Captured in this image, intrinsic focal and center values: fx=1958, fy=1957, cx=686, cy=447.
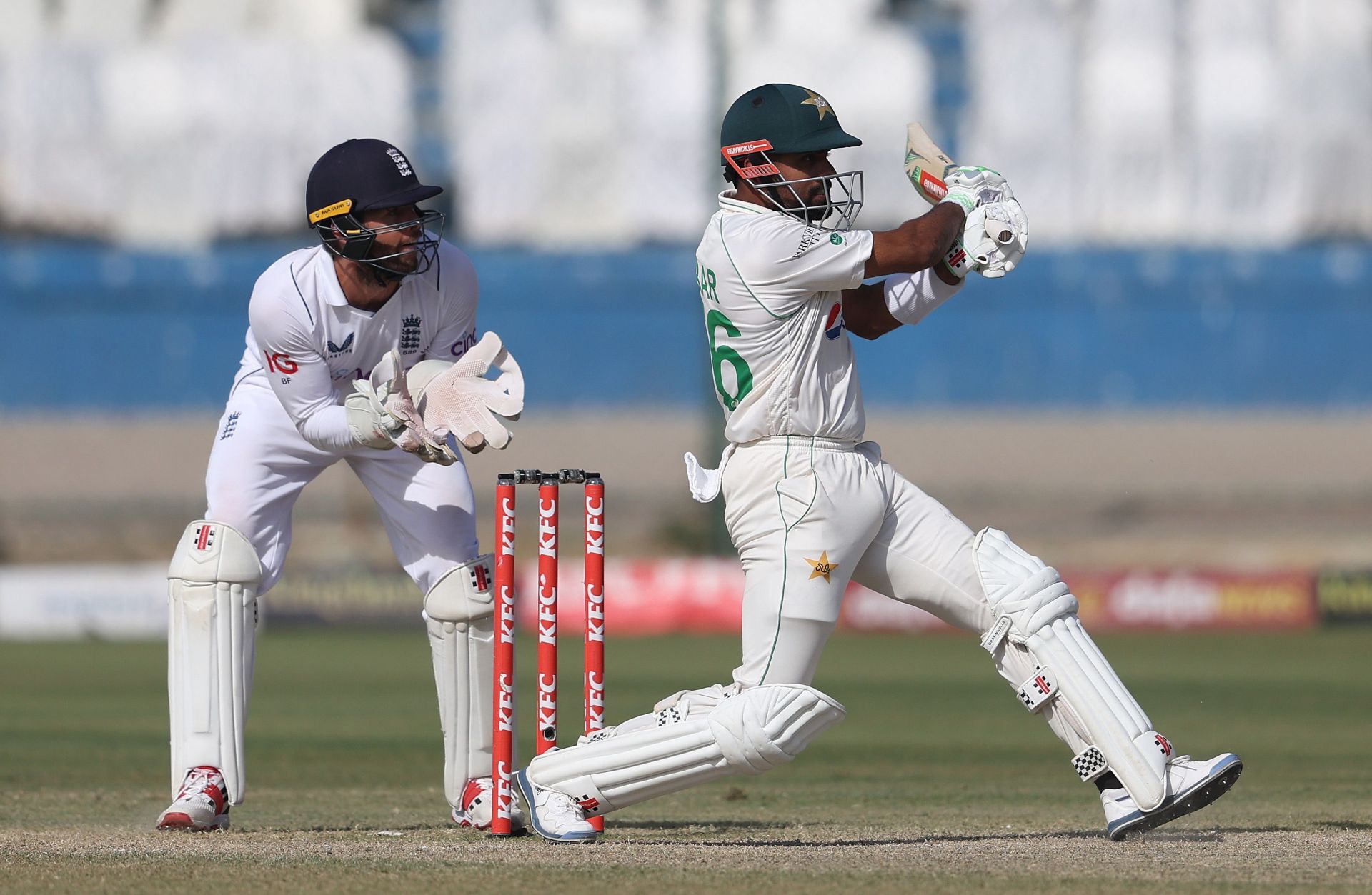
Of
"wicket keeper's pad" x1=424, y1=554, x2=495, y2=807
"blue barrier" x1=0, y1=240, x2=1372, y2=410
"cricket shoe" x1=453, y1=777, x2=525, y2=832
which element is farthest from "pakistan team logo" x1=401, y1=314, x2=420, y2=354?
"blue barrier" x1=0, y1=240, x2=1372, y2=410

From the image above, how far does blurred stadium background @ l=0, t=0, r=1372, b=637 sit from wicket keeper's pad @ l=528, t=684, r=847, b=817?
1400 cm

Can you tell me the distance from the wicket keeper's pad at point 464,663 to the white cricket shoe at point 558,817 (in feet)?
2.08

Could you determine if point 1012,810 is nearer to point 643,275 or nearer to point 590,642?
point 590,642

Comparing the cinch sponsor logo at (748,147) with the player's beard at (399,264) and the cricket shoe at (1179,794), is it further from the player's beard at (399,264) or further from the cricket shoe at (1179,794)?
the cricket shoe at (1179,794)

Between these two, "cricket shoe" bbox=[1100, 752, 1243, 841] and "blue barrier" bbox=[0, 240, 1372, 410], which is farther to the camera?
"blue barrier" bbox=[0, 240, 1372, 410]

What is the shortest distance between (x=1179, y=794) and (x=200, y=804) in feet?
8.36

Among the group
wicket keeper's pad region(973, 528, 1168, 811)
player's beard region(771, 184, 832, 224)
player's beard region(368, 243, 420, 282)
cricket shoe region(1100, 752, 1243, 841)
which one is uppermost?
player's beard region(771, 184, 832, 224)

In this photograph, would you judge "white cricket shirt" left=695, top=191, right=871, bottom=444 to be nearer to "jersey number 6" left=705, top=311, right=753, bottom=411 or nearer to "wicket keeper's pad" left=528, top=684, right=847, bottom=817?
"jersey number 6" left=705, top=311, right=753, bottom=411

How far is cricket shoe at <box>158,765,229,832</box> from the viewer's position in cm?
524

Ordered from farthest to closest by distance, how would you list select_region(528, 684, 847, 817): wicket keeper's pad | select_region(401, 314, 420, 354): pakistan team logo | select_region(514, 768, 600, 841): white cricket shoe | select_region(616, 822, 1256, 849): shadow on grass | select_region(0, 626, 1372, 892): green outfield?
select_region(401, 314, 420, 354): pakistan team logo
select_region(616, 822, 1256, 849): shadow on grass
select_region(514, 768, 600, 841): white cricket shoe
select_region(528, 684, 847, 817): wicket keeper's pad
select_region(0, 626, 1372, 892): green outfield

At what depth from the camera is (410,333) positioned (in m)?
5.46

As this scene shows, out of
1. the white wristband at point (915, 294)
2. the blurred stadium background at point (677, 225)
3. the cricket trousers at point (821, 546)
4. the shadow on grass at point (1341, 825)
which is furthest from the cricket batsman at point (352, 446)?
the blurred stadium background at point (677, 225)

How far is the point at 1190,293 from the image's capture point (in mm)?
21312

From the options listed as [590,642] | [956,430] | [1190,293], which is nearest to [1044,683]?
[590,642]
